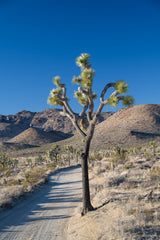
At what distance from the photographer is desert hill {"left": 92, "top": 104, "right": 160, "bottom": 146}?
68.9 metres

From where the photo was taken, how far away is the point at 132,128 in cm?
7850

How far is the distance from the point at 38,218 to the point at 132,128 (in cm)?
7453

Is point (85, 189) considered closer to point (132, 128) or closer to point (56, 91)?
point (56, 91)

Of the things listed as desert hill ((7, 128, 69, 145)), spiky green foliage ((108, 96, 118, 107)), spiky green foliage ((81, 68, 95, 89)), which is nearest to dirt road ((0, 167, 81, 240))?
spiky green foliage ((108, 96, 118, 107))

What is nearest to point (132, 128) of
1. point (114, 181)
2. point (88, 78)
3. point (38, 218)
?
point (114, 181)

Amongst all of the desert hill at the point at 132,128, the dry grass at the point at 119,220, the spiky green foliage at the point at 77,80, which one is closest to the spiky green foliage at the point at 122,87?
the spiky green foliage at the point at 77,80

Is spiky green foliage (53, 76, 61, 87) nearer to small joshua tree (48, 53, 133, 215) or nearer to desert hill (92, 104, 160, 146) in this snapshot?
small joshua tree (48, 53, 133, 215)

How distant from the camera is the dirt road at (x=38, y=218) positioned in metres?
6.21

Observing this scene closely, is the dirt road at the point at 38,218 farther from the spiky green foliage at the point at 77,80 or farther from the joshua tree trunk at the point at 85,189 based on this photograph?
the spiky green foliage at the point at 77,80

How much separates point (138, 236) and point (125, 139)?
6633 centimetres

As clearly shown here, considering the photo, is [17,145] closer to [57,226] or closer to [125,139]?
[125,139]

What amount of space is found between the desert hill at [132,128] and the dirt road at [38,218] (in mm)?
57881

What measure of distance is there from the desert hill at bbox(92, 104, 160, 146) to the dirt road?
57881 millimetres

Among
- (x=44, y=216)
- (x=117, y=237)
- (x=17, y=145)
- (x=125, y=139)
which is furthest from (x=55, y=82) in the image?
(x=17, y=145)
